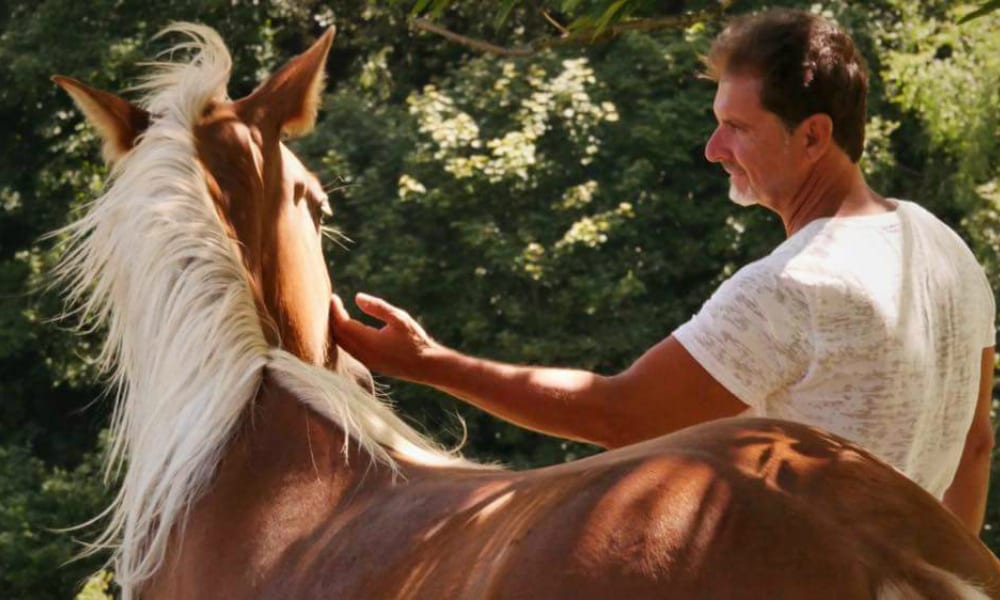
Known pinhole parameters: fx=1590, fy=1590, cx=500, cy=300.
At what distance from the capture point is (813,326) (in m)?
2.03

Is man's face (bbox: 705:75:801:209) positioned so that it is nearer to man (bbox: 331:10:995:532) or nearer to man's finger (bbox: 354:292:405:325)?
man (bbox: 331:10:995:532)

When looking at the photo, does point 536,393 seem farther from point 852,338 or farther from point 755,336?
point 852,338

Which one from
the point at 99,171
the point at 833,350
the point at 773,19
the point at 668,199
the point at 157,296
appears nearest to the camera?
the point at 833,350

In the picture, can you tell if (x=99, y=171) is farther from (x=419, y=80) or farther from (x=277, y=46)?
(x=419, y=80)

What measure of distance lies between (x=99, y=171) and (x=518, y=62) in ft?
11.6

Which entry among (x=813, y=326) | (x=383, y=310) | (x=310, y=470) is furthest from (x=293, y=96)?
(x=813, y=326)

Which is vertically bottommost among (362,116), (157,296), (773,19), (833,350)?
(362,116)

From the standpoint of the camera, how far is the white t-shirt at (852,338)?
2.03 metres

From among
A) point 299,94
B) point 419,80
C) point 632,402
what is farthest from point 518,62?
point 632,402

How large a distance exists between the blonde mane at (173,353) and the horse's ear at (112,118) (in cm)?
5

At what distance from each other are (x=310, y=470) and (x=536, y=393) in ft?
1.14

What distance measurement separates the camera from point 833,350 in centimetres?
202

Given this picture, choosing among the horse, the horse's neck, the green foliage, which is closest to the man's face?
the horse

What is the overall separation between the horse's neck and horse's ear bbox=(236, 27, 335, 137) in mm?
593
